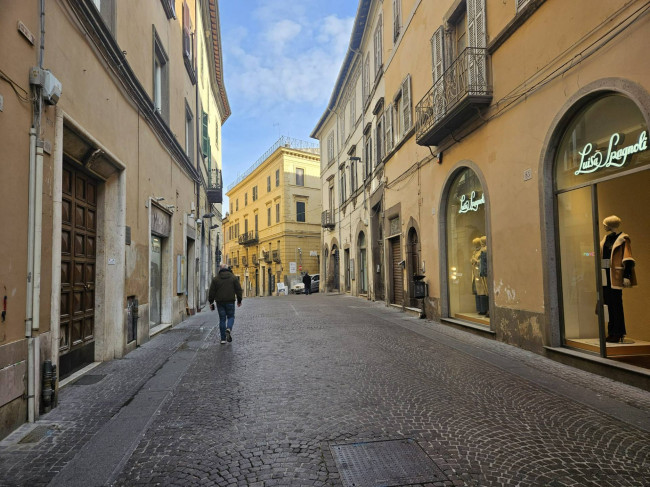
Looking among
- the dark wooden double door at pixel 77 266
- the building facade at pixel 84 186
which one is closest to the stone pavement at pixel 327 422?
the dark wooden double door at pixel 77 266

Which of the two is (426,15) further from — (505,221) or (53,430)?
(53,430)

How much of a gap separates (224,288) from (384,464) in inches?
251

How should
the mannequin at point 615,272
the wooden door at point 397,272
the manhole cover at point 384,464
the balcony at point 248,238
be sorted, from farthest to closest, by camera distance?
1. the balcony at point 248,238
2. the wooden door at point 397,272
3. the mannequin at point 615,272
4. the manhole cover at point 384,464

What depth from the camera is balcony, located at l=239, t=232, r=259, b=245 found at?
46.6m

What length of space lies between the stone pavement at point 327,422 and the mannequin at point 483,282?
8.92 ft

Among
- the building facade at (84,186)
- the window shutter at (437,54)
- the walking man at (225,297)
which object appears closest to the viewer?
the building facade at (84,186)

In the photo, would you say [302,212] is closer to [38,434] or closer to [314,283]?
[314,283]

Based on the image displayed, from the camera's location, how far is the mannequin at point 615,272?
604cm

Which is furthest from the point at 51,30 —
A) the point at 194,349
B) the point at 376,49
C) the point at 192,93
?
the point at 376,49

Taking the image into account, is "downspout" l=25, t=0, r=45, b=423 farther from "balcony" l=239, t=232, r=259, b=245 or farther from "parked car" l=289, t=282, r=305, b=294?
"balcony" l=239, t=232, r=259, b=245

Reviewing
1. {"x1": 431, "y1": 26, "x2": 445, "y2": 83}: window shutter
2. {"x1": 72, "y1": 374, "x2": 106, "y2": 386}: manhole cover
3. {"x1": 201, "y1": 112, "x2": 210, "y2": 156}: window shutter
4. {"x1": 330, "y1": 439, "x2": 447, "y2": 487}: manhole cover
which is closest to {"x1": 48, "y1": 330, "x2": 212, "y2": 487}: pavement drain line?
{"x1": 72, "y1": 374, "x2": 106, "y2": 386}: manhole cover

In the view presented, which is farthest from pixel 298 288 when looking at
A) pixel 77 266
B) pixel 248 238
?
pixel 77 266

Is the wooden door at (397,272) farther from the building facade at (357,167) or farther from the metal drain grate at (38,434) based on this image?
the metal drain grate at (38,434)

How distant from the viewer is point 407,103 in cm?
1420
